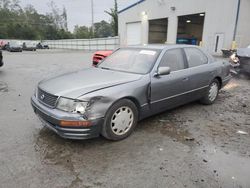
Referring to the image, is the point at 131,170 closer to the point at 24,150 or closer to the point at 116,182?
the point at 116,182

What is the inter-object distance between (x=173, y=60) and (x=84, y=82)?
1.83 metres

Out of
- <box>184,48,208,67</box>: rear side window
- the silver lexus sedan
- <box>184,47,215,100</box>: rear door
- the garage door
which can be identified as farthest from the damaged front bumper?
the garage door

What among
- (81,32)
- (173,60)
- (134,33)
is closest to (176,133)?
(173,60)

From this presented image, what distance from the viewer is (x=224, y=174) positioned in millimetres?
2572

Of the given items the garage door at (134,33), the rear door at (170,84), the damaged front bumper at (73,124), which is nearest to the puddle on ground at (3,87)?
the damaged front bumper at (73,124)

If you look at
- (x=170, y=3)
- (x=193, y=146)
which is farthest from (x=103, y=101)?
(x=170, y=3)

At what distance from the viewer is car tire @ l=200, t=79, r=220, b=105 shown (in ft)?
16.1

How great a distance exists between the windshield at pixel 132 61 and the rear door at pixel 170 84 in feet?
0.68

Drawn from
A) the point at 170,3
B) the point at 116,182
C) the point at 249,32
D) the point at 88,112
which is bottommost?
the point at 116,182

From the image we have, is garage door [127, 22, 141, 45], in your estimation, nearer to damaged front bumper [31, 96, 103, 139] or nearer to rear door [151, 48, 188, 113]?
rear door [151, 48, 188, 113]

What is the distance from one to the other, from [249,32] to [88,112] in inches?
687

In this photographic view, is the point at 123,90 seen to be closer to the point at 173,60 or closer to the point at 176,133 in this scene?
the point at 176,133

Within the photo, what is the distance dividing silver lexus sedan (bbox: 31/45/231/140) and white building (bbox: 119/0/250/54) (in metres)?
13.7

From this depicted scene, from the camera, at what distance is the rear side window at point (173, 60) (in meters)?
3.91
